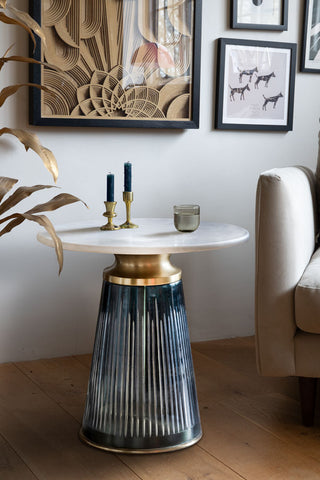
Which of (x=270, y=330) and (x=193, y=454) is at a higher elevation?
(x=270, y=330)

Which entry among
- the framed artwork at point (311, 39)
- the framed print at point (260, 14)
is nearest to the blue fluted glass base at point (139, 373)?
the framed print at point (260, 14)

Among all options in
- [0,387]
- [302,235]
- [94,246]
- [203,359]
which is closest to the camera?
[94,246]

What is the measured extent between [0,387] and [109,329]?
0.64m

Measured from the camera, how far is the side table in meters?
1.71

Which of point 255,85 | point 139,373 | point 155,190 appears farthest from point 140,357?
point 255,85

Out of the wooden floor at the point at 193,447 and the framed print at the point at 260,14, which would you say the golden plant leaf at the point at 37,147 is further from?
the framed print at the point at 260,14

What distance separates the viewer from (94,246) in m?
1.61

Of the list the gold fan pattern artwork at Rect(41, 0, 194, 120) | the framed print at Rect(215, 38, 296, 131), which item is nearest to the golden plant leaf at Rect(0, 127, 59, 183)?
the gold fan pattern artwork at Rect(41, 0, 194, 120)

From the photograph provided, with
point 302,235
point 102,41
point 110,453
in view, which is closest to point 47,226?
point 110,453

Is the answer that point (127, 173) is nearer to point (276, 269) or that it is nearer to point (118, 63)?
point (276, 269)

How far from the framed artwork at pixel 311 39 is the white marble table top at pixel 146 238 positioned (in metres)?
1.07

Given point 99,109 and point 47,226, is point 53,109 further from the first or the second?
point 47,226

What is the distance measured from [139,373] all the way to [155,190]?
102cm

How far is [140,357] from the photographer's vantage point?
1.71m
